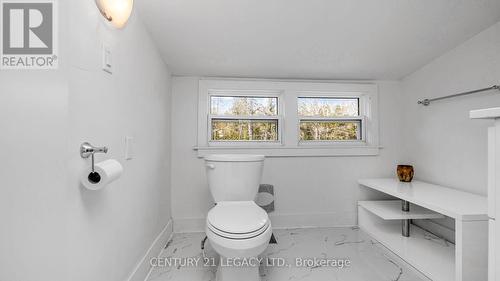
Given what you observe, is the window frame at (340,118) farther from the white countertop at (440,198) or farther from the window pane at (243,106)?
the white countertop at (440,198)

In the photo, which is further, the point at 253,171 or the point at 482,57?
the point at 253,171

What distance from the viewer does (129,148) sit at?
1194 millimetres

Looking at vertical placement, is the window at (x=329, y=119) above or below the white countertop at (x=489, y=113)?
above

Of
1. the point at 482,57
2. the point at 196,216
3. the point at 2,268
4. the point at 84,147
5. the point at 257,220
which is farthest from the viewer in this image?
the point at 196,216

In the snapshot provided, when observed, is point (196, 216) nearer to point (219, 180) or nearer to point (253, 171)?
point (219, 180)

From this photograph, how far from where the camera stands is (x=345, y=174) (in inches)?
88.4

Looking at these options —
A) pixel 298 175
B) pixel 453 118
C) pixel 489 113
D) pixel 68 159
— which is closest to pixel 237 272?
pixel 68 159

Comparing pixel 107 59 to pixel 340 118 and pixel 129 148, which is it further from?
pixel 340 118

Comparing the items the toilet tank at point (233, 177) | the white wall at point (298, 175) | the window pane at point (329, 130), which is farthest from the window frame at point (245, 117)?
the toilet tank at point (233, 177)

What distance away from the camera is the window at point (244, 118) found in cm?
225

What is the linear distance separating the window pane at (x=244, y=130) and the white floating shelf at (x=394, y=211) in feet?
3.39

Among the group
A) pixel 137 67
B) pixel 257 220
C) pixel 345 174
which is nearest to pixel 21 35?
pixel 137 67

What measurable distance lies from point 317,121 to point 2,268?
2.24m

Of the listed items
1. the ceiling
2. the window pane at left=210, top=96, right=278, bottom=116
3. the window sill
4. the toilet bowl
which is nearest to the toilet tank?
the toilet bowl
